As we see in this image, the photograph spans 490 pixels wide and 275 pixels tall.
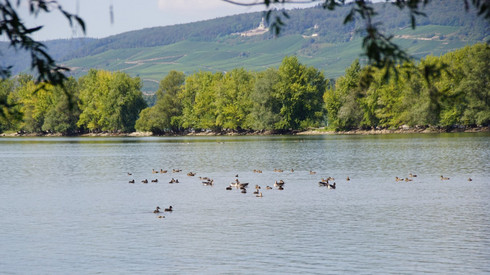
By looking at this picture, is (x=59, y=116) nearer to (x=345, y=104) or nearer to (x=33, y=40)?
(x=345, y=104)

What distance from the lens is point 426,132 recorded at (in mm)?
133875

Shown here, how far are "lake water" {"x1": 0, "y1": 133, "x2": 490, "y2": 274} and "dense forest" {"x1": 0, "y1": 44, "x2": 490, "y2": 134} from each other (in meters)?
61.9

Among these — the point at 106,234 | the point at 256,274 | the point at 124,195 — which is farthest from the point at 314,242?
the point at 124,195

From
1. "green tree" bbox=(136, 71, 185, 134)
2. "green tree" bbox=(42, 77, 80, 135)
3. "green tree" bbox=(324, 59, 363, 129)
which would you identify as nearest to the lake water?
"green tree" bbox=(324, 59, 363, 129)

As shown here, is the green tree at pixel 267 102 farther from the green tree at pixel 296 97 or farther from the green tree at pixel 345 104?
the green tree at pixel 345 104

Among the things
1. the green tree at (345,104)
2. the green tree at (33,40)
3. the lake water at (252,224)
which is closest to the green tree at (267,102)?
the green tree at (345,104)

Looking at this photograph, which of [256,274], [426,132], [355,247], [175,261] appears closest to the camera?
[256,274]

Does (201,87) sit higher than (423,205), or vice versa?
(201,87)

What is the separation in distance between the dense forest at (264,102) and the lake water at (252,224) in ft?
203

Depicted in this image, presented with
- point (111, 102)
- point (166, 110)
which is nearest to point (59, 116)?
point (111, 102)

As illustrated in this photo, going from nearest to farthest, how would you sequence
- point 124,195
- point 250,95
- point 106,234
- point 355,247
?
point 355,247 < point 106,234 < point 124,195 < point 250,95

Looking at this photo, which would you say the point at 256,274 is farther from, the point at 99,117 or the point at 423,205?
the point at 99,117

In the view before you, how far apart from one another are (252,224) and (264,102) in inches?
4396

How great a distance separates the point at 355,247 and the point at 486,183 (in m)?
24.5
